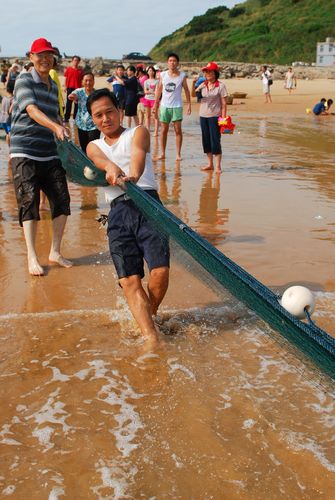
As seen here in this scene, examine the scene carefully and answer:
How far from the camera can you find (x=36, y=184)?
5297mm

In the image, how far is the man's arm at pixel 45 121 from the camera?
480 cm

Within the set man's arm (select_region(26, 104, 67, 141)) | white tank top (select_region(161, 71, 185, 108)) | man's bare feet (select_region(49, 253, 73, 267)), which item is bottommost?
man's bare feet (select_region(49, 253, 73, 267))

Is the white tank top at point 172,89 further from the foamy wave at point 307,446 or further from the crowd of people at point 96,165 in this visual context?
the foamy wave at point 307,446

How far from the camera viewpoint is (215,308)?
4.62 metres

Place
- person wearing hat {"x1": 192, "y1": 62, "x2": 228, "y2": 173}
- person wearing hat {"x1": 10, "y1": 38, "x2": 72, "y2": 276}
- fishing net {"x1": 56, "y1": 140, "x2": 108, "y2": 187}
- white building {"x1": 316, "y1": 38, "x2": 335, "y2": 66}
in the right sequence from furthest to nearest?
white building {"x1": 316, "y1": 38, "x2": 335, "y2": 66} → person wearing hat {"x1": 192, "y1": 62, "x2": 228, "y2": 173} → person wearing hat {"x1": 10, "y1": 38, "x2": 72, "y2": 276} → fishing net {"x1": 56, "y1": 140, "x2": 108, "y2": 187}

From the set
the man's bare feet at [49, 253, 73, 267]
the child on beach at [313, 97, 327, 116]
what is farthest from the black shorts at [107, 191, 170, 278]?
the child on beach at [313, 97, 327, 116]

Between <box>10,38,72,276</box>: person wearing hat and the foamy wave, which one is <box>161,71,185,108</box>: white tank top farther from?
the foamy wave

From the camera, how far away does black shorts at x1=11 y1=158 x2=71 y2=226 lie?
522cm

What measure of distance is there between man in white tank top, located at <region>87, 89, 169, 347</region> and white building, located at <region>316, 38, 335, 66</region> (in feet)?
225

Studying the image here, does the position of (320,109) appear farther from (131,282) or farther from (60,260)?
(131,282)

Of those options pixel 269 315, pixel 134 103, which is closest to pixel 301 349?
pixel 269 315

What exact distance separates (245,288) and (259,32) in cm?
8615

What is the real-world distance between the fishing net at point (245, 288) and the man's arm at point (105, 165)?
11 centimetres

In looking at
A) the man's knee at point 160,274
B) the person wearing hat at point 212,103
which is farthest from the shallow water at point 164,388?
the person wearing hat at point 212,103
